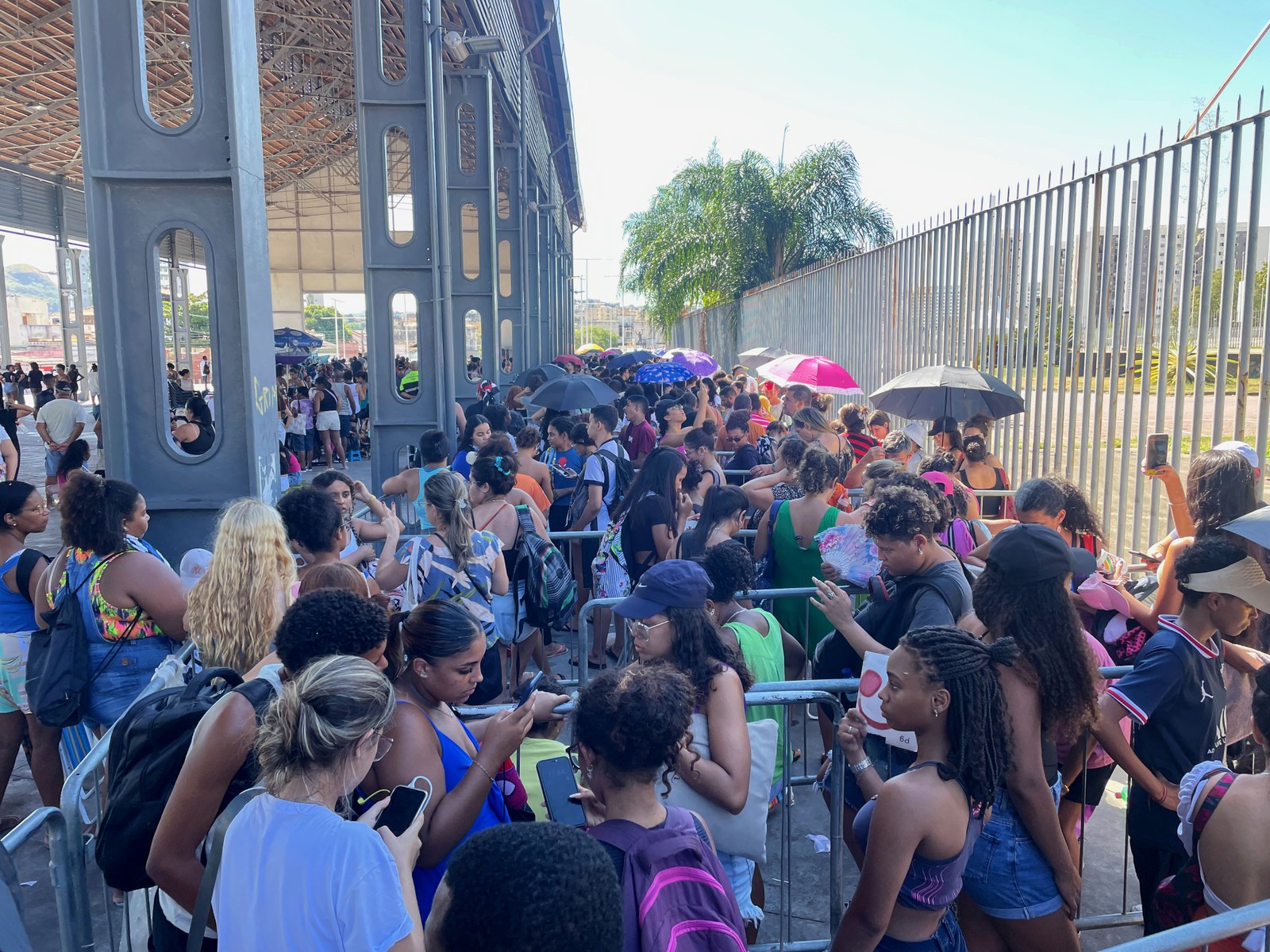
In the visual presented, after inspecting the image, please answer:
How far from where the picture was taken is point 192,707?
8.13 ft

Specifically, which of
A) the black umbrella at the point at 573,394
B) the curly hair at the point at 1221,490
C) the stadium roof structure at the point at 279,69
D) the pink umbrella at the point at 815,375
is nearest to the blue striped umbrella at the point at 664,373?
the pink umbrella at the point at 815,375

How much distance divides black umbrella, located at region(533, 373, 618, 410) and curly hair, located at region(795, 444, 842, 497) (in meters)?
4.84

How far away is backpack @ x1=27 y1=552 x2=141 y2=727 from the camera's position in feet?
12.1

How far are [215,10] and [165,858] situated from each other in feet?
14.8

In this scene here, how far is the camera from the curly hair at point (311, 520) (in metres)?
4.02

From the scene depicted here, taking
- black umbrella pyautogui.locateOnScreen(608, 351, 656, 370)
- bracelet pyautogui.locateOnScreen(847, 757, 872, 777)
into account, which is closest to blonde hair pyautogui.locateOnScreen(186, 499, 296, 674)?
bracelet pyautogui.locateOnScreen(847, 757, 872, 777)

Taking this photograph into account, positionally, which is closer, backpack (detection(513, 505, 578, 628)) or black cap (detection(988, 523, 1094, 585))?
black cap (detection(988, 523, 1094, 585))

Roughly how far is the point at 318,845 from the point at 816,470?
11.9 ft

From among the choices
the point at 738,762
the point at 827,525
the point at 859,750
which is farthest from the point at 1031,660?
the point at 827,525

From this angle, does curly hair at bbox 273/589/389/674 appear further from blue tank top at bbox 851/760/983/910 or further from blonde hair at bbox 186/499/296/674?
blue tank top at bbox 851/760/983/910

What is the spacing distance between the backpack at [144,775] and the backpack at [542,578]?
2981 millimetres

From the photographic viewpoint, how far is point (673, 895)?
188 centimetres

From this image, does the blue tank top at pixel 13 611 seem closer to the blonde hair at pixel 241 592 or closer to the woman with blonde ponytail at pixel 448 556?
the blonde hair at pixel 241 592

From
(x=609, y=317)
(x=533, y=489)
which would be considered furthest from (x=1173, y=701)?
(x=609, y=317)
